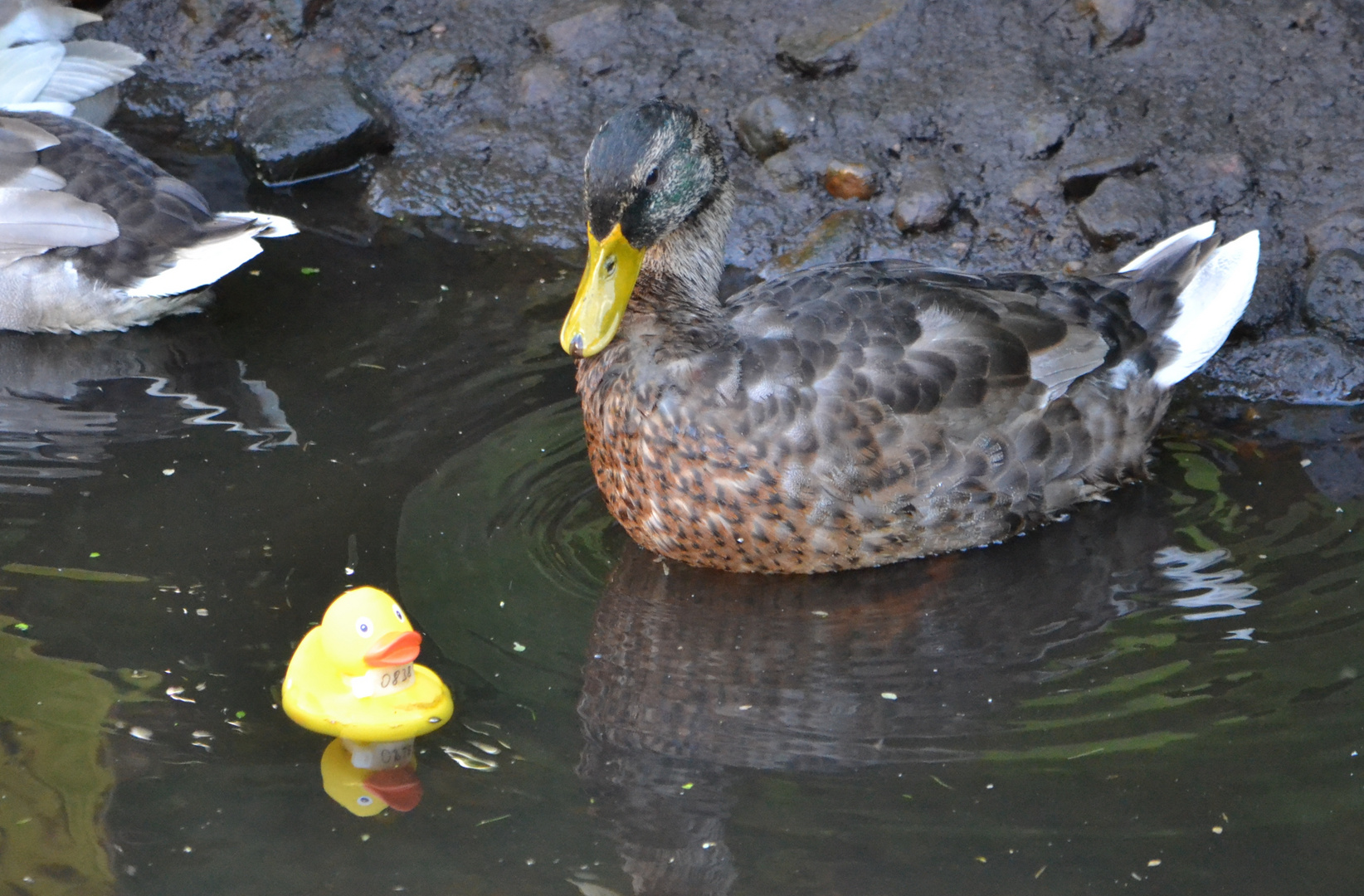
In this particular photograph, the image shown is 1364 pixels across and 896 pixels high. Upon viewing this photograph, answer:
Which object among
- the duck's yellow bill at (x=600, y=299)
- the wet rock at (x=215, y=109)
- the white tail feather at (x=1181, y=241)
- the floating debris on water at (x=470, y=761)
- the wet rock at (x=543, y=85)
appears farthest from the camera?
the wet rock at (x=215, y=109)

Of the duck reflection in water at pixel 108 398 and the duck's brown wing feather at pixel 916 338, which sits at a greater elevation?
the duck's brown wing feather at pixel 916 338

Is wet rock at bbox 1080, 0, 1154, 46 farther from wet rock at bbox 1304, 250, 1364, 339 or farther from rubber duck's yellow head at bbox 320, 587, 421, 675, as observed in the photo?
rubber duck's yellow head at bbox 320, 587, 421, 675

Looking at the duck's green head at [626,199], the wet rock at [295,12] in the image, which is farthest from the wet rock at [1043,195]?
the wet rock at [295,12]

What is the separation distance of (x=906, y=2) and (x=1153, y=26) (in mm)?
1049

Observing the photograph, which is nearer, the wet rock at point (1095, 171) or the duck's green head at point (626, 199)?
the duck's green head at point (626, 199)

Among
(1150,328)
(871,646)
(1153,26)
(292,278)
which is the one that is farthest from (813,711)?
(1153,26)

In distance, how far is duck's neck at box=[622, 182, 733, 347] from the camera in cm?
426

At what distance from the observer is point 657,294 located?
4.36 metres

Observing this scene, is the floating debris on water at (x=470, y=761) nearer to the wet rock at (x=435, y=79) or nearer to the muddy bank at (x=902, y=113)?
the muddy bank at (x=902, y=113)

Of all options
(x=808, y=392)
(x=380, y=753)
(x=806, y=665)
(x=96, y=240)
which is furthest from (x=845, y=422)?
(x=96, y=240)

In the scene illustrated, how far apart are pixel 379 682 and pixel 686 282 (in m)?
1.64

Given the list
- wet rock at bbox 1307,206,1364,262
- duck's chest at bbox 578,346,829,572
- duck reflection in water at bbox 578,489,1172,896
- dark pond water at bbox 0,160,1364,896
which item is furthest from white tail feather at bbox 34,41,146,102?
wet rock at bbox 1307,206,1364,262

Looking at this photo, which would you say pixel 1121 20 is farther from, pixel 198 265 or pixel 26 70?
pixel 26 70

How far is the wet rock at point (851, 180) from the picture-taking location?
234 inches
